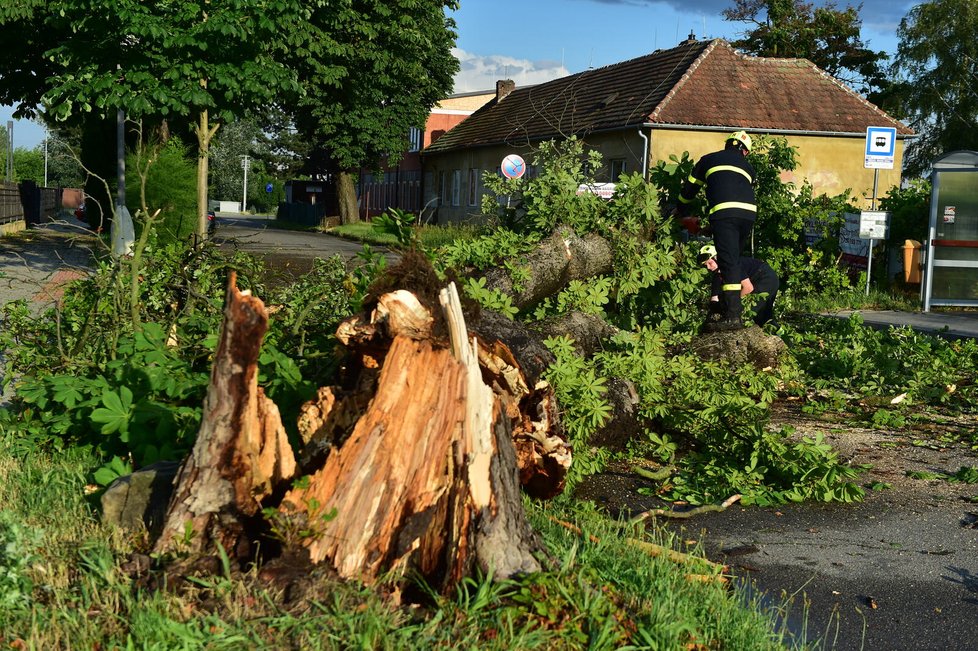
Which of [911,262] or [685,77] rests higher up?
[685,77]

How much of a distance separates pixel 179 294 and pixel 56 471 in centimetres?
216

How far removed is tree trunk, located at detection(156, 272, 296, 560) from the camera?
3.58 m

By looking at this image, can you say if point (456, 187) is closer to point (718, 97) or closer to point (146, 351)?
point (718, 97)

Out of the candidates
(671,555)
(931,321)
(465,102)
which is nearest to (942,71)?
(465,102)

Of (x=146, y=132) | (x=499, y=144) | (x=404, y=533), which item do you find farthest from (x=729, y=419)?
(x=499, y=144)

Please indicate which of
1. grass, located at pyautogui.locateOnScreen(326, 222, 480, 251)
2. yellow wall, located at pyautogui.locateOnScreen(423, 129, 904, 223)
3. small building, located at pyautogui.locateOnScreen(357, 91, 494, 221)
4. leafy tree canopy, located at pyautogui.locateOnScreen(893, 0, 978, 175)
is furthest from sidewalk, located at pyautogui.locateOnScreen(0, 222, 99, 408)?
leafy tree canopy, located at pyautogui.locateOnScreen(893, 0, 978, 175)

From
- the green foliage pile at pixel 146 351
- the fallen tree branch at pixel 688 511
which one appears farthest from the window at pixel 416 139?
the fallen tree branch at pixel 688 511

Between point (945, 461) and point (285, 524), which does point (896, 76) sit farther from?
point (285, 524)

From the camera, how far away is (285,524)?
11.6 feet

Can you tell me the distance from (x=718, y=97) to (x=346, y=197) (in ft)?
67.7

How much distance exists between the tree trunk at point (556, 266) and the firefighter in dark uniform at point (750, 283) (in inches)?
49.6

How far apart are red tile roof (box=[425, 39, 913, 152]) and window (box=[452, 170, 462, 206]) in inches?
435

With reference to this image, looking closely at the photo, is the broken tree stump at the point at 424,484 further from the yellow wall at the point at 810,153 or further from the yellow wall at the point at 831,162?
the yellow wall at the point at 831,162

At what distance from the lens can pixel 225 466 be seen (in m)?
3.70
